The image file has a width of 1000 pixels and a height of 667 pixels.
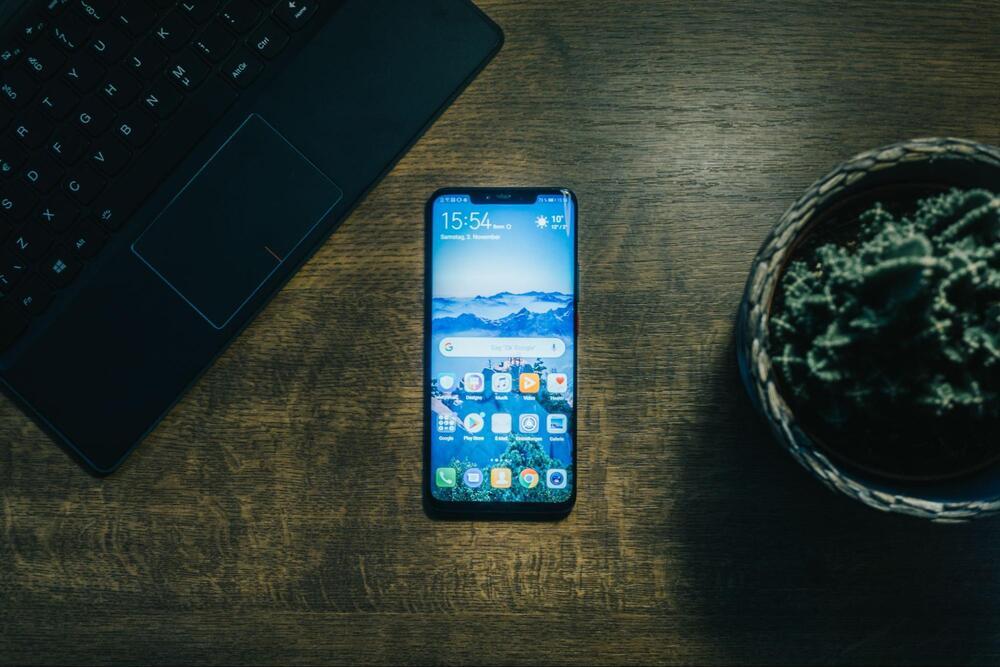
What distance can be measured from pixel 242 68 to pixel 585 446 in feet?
1.28

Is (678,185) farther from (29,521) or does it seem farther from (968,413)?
(29,521)

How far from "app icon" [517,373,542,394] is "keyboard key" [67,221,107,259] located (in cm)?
33

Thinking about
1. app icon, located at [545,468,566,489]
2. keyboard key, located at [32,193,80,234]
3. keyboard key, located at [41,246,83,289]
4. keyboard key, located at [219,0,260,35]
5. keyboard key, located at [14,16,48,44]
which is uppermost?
keyboard key, located at [14,16,48,44]

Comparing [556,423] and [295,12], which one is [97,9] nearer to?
[295,12]

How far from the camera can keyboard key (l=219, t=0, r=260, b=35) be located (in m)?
0.56

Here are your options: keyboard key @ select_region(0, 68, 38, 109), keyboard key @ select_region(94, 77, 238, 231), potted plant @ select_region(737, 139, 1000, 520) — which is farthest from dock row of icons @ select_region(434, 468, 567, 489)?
keyboard key @ select_region(0, 68, 38, 109)

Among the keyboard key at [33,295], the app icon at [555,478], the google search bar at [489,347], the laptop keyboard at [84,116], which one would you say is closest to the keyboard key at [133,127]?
the laptop keyboard at [84,116]

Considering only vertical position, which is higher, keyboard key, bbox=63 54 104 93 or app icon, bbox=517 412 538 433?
keyboard key, bbox=63 54 104 93

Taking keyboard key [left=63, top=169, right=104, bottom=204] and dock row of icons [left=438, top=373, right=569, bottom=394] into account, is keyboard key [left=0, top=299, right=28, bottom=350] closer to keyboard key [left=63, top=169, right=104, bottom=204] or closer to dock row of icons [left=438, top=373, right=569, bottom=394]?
keyboard key [left=63, top=169, right=104, bottom=204]

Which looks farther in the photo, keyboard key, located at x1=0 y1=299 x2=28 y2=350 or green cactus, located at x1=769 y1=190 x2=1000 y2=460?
keyboard key, located at x1=0 y1=299 x2=28 y2=350

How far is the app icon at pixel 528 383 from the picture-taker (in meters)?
0.57

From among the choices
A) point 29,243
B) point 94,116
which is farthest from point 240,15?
point 29,243

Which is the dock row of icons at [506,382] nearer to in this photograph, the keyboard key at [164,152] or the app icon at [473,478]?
the app icon at [473,478]

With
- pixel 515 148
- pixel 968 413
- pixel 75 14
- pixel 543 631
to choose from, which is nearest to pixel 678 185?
pixel 515 148
